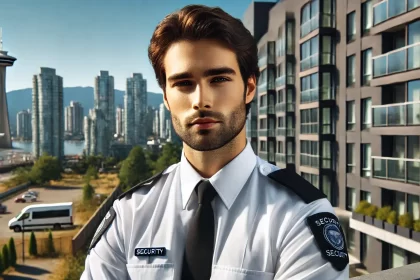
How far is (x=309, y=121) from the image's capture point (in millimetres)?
19125

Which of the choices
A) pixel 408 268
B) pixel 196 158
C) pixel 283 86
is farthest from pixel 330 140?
pixel 196 158

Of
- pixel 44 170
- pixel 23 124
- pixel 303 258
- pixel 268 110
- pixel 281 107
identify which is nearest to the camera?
pixel 303 258

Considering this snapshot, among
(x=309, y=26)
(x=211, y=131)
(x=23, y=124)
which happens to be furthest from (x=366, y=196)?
(x=23, y=124)

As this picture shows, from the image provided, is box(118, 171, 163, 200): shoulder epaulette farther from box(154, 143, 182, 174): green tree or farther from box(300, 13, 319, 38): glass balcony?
box(154, 143, 182, 174): green tree

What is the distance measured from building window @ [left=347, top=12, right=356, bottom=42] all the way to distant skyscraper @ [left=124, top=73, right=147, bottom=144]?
82.6 meters

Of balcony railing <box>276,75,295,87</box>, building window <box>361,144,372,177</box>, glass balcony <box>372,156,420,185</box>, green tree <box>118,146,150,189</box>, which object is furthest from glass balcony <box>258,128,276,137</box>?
green tree <box>118,146,150,189</box>

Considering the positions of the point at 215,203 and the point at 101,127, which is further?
the point at 101,127

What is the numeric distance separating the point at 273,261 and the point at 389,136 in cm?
1299

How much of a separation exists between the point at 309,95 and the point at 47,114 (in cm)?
6448

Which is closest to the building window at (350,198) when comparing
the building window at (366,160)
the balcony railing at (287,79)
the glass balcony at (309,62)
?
the building window at (366,160)

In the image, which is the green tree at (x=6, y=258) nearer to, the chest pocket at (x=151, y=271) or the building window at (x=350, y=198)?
the building window at (x=350, y=198)

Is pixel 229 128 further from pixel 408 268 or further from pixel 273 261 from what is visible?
pixel 408 268

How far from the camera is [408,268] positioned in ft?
11.2

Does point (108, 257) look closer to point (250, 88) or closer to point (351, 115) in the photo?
point (250, 88)
